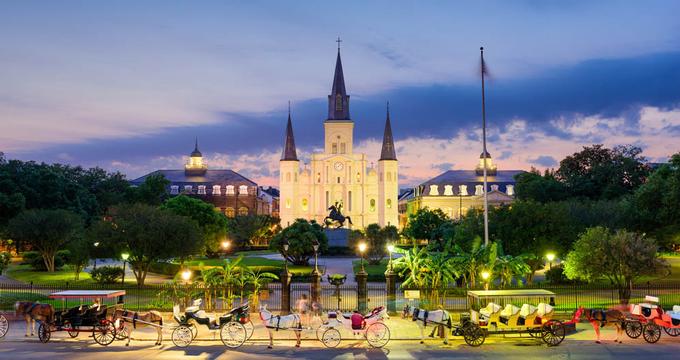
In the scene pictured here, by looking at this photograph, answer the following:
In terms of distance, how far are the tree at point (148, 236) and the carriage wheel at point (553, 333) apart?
2301 cm

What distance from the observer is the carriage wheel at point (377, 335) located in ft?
60.0

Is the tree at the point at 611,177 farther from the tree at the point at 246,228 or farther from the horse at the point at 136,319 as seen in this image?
the horse at the point at 136,319

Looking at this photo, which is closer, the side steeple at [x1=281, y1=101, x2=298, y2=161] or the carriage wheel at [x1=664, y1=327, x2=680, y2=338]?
the carriage wheel at [x1=664, y1=327, x2=680, y2=338]

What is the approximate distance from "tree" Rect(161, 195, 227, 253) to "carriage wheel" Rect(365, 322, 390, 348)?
4065 cm

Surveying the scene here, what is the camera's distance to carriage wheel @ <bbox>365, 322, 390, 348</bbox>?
18297mm

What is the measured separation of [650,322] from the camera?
1892cm

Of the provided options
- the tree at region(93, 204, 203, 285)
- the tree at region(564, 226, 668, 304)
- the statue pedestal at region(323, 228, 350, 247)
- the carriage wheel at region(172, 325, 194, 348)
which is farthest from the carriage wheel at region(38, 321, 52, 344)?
the statue pedestal at region(323, 228, 350, 247)

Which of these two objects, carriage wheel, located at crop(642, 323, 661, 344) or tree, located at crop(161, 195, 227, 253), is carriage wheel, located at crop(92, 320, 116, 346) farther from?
tree, located at crop(161, 195, 227, 253)

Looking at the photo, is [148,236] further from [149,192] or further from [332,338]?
[149,192]

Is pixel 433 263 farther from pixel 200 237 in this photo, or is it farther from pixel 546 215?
pixel 200 237

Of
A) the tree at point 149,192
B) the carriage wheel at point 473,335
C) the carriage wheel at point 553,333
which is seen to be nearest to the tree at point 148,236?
the carriage wheel at point 473,335

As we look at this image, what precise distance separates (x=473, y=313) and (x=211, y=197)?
110164 millimetres

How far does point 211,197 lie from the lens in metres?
125

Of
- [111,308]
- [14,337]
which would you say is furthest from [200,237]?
[14,337]
